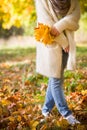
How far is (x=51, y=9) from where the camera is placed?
5.44 metres

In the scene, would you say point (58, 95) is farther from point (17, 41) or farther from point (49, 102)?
point (17, 41)

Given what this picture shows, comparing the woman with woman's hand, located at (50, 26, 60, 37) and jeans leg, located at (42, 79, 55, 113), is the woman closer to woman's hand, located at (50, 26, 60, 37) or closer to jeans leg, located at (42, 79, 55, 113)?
woman's hand, located at (50, 26, 60, 37)

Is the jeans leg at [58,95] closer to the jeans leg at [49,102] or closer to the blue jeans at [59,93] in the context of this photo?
the blue jeans at [59,93]

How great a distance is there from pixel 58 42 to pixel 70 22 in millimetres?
276

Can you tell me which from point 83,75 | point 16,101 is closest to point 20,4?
point 83,75

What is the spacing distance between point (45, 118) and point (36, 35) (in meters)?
1.05

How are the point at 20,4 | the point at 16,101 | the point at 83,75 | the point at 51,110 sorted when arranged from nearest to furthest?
the point at 51,110 < the point at 16,101 < the point at 83,75 < the point at 20,4

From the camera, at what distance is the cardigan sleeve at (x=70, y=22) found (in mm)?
5418

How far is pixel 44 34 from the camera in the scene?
17.7 feet

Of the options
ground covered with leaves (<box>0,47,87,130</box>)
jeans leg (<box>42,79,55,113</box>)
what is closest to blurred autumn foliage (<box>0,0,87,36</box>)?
ground covered with leaves (<box>0,47,87,130</box>)

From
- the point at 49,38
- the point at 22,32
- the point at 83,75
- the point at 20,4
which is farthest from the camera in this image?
the point at 22,32

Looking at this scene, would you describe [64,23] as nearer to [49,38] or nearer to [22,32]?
[49,38]

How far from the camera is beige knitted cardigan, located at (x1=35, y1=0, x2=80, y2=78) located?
5.45 metres

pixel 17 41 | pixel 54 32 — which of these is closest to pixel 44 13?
pixel 54 32
